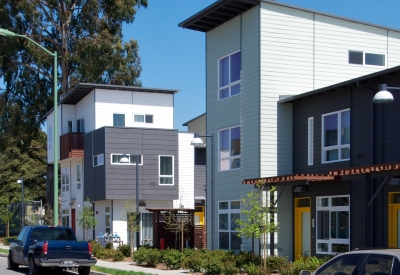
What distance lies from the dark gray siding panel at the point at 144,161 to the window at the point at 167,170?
0.23 m

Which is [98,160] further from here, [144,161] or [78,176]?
[78,176]

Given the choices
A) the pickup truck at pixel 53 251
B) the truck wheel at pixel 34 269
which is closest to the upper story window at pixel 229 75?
the pickup truck at pixel 53 251

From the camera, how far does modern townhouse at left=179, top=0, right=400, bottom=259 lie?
75.2 ft

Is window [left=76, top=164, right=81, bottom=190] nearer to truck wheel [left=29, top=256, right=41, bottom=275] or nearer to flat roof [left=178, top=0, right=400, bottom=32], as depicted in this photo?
flat roof [left=178, top=0, right=400, bottom=32]

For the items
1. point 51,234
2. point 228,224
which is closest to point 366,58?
point 228,224

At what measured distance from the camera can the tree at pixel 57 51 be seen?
148 feet

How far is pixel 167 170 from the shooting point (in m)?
36.6

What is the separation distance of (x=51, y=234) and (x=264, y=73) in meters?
9.10

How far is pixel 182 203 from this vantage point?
1478 inches

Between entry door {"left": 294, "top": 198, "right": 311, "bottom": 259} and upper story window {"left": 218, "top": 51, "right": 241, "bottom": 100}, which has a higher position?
upper story window {"left": 218, "top": 51, "right": 241, "bottom": 100}

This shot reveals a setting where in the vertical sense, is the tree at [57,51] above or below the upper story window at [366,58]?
above

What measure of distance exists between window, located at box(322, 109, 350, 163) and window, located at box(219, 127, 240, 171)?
3.71 m

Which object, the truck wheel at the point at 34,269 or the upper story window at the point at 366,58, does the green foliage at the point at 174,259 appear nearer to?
the truck wheel at the point at 34,269

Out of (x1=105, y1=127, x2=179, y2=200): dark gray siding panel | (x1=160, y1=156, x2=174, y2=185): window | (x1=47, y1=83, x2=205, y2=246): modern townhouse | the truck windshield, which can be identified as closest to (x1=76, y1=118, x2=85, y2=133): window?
(x1=47, y1=83, x2=205, y2=246): modern townhouse
